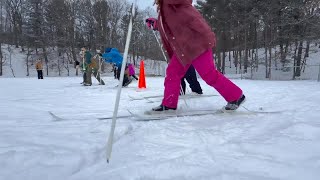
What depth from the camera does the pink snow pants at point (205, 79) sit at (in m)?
3.44

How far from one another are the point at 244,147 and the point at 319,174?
575 mm

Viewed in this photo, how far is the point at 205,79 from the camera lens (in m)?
3.48

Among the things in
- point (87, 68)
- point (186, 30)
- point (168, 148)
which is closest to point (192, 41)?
point (186, 30)

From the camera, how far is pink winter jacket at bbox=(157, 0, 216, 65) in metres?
3.40

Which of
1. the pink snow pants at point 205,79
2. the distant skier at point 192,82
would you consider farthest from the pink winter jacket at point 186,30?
the distant skier at point 192,82

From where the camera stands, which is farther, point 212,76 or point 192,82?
point 192,82

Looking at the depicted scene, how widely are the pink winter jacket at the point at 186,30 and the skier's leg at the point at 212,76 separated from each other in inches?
3.2

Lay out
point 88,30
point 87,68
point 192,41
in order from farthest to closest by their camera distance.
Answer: point 88,30
point 87,68
point 192,41

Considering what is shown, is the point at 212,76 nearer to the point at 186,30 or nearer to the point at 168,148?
the point at 186,30

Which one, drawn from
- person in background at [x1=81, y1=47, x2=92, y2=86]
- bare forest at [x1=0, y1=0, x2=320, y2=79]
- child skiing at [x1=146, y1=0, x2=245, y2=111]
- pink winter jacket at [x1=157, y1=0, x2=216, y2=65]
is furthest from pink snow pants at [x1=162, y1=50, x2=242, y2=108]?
bare forest at [x1=0, y1=0, x2=320, y2=79]

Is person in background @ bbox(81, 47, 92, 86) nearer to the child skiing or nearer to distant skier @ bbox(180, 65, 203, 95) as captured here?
distant skier @ bbox(180, 65, 203, 95)

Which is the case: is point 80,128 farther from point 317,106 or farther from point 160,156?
point 317,106

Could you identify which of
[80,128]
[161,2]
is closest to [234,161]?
[80,128]

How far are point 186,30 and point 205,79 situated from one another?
59 centimetres
